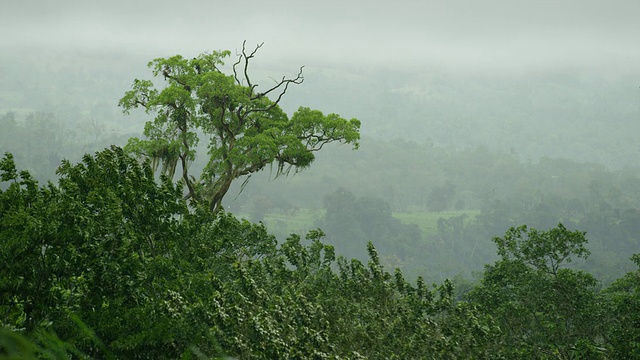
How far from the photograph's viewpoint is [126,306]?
8734 millimetres

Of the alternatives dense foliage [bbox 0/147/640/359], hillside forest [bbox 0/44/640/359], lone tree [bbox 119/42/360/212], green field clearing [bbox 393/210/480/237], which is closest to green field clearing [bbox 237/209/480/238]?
green field clearing [bbox 393/210/480/237]

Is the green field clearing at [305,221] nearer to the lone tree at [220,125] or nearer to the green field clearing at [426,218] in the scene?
the green field clearing at [426,218]

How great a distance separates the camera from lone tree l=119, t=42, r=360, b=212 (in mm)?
21266

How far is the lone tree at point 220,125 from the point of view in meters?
21.3

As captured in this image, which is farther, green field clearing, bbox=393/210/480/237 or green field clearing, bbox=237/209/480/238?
green field clearing, bbox=393/210/480/237

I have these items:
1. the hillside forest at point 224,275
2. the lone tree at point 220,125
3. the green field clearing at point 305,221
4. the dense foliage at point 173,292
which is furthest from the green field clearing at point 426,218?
the dense foliage at point 173,292

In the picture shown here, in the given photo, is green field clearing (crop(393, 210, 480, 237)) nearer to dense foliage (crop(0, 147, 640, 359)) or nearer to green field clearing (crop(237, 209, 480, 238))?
green field clearing (crop(237, 209, 480, 238))

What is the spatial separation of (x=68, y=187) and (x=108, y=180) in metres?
0.95

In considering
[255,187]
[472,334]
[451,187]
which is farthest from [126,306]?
[451,187]

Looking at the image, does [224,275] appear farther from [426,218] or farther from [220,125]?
[426,218]

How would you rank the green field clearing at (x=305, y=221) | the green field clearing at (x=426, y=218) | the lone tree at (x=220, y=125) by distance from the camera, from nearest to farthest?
the lone tree at (x=220, y=125)
the green field clearing at (x=305, y=221)
the green field clearing at (x=426, y=218)

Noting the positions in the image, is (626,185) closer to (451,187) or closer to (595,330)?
(451,187)

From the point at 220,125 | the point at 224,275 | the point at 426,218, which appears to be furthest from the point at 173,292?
the point at 426,218

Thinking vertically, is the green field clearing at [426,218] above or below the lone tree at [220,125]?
above
